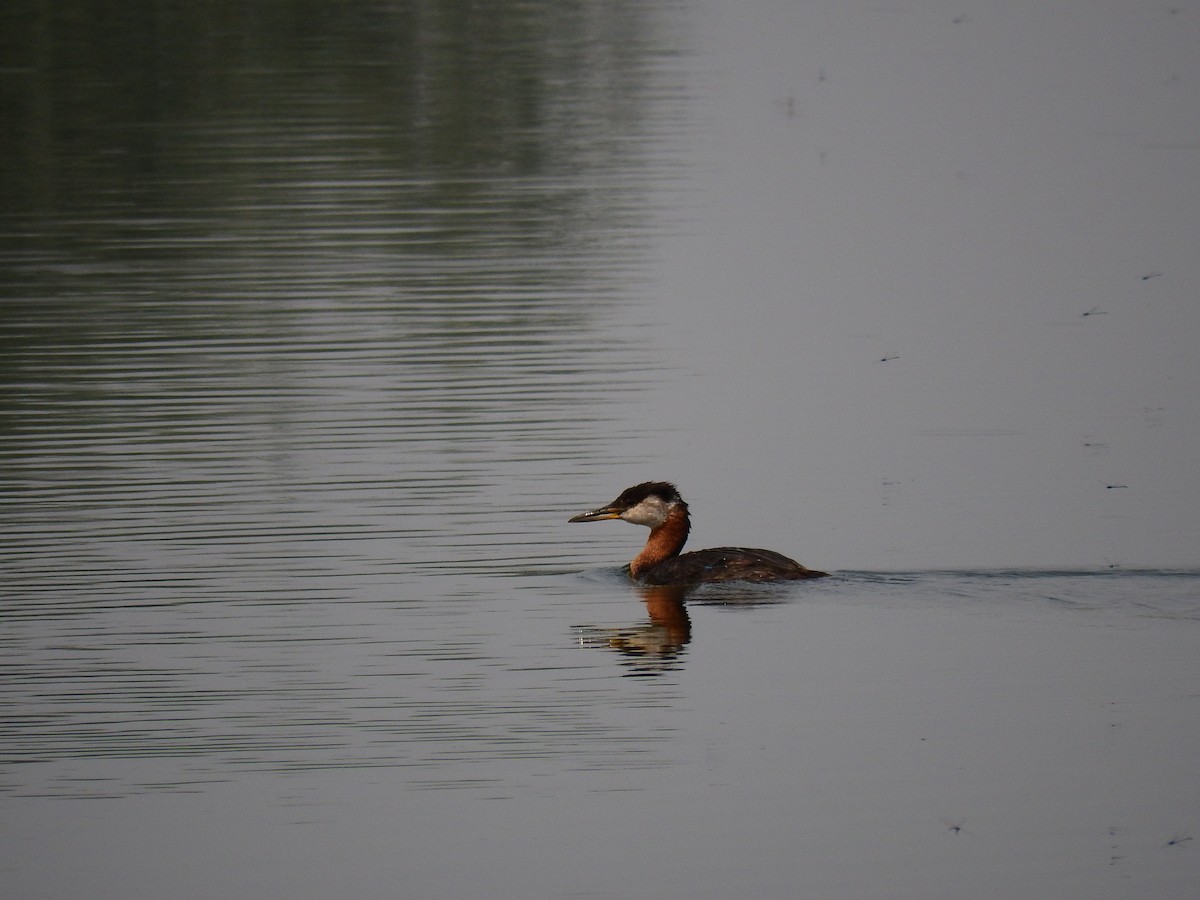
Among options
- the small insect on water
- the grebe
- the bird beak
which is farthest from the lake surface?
the bird beak

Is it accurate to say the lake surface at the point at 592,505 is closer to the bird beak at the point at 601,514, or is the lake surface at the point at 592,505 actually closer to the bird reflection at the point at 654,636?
the bird reflection at the point at 654,636

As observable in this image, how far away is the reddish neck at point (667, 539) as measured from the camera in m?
13.7

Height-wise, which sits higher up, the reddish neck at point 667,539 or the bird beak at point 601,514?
the bird beak at point 601,514

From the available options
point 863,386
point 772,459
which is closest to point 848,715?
point 772,459

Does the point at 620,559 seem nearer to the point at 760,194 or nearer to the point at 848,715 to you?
the point at 848,715

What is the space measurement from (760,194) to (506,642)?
59.6 feet

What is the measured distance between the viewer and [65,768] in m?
9.78

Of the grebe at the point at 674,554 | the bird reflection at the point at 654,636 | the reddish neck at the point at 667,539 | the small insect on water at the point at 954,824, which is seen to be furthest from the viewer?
the reddish neck at the point at 667,539

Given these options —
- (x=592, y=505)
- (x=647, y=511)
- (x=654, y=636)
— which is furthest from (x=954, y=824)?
(x=592, y=505)

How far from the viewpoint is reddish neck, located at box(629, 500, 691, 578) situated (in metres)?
13.7

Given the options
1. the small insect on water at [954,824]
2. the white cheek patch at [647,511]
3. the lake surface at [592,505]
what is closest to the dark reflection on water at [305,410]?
the lake surface at [592,505]

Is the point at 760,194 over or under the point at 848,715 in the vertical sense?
over

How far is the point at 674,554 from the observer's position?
1384 cm

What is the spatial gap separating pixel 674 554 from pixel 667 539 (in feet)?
0.35
